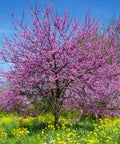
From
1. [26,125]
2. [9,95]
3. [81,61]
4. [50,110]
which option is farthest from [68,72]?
[26,125]

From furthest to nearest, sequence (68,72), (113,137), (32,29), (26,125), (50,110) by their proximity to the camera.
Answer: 1. (26,125)
2. (50,110)
3. (32,29)
4. (68,72)
5. (113,137)

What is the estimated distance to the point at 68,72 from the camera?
5902 millimetres

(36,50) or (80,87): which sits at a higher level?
(36,50)

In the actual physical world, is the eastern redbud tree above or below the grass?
above

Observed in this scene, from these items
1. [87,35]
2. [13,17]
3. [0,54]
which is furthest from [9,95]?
[87,35]

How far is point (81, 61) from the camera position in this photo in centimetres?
620

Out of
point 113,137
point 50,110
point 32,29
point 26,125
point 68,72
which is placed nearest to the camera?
point 113,137

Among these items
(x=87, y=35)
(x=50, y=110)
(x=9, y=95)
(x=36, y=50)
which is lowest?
(x=50, y=110)

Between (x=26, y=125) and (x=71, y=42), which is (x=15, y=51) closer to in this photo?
(x=71, y=42)

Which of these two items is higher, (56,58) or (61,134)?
(56,58)

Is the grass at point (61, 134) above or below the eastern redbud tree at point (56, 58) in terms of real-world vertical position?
below

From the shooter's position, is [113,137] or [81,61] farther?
[81,61]

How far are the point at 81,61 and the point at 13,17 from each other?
3.14m

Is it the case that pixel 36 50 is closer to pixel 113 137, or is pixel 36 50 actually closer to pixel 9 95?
pixel 9 95
